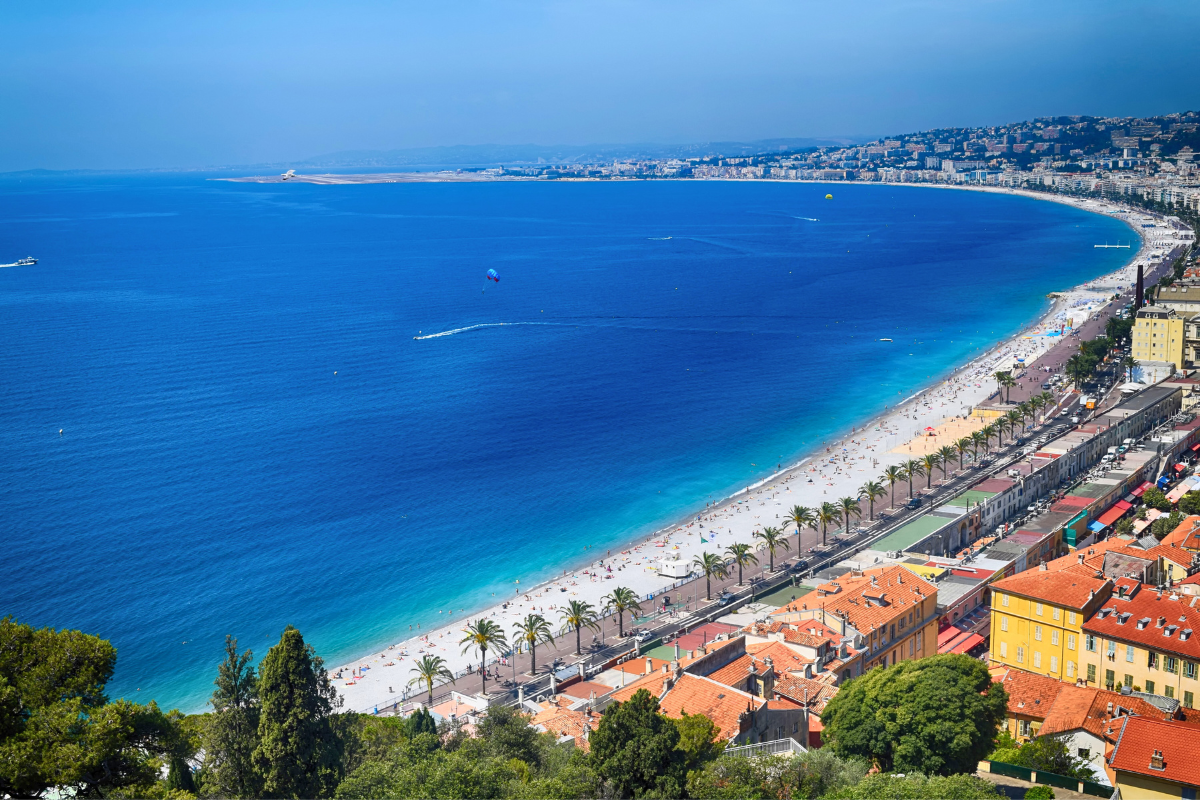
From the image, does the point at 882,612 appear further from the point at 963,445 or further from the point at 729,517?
the point at 963,445

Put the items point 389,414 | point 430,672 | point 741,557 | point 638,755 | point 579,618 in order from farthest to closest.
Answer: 1. point 389,414
2. point 741,557
3. point 579,618
4. point 430,672
5. point 638,755

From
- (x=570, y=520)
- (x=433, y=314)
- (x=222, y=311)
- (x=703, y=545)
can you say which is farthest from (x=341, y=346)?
(x=703, y=545)

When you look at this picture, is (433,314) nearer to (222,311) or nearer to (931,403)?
(222,311)

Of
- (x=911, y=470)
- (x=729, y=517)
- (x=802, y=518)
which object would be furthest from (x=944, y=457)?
(x=729, y=517)

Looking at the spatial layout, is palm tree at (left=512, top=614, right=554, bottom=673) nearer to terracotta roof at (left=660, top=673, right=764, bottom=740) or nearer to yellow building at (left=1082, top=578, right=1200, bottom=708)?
terracotta roof at (left=660, top=673, right=764, bottom=740)

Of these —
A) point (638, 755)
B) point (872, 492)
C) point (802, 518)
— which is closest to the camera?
point (638, 755)

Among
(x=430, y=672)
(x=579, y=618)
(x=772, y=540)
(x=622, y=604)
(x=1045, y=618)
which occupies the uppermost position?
(x=1045, y=618)

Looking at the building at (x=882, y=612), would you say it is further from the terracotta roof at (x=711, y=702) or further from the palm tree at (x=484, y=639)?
the palm tree at (x=484, y=639)
